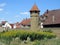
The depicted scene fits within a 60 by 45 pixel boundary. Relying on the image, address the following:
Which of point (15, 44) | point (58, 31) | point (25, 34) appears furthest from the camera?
point (58, 31)

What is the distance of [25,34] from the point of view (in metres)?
38.3

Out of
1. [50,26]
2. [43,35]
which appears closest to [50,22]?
[50,26]

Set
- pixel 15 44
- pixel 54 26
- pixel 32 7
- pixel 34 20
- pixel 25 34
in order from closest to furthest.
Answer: pixel 15 44 → pixel 25 34 → pixel 54 26 → pixel 34 20 → pixel 32 7

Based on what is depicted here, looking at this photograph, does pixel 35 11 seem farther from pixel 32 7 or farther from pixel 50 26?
pixel 50 26

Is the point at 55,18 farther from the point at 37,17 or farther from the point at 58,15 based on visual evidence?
the point at 37,17

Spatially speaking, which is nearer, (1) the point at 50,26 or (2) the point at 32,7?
(1) the point at 50,26

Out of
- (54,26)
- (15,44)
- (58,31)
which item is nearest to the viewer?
(15,44)

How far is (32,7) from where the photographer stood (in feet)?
210

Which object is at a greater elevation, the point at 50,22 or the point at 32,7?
the point at 32,7

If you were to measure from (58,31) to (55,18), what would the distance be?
763 centimetres

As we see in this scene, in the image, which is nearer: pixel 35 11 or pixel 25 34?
pixel 25 34

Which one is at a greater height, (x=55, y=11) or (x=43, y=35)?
(x=55, y=11)

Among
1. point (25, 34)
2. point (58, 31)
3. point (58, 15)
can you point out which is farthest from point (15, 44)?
point (58, 15)

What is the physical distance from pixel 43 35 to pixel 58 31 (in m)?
12.1
